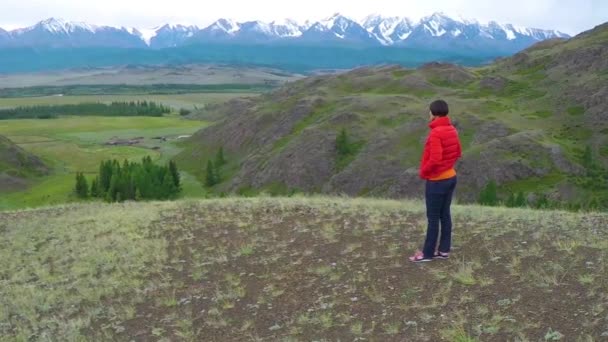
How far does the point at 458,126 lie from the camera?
92.4 metres

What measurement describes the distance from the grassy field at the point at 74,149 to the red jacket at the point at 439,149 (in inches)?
3342

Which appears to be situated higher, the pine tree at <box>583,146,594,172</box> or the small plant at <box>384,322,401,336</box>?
the small plant at <box>384,322,401,336</box>

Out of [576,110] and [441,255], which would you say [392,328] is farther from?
[576,110]

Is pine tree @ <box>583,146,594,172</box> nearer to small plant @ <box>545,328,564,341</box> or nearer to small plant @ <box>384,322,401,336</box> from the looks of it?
small plant @ <box>545,328,564,341</box>

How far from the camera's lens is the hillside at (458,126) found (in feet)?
259

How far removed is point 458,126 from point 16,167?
286ft

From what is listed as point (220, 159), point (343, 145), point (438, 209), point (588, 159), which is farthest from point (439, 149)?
point (220, 159)

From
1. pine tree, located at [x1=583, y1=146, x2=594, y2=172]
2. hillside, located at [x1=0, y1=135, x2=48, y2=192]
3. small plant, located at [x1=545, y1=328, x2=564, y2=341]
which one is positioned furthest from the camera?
hillside, located at [x1=0, y1=135, x2=48, y2=192]

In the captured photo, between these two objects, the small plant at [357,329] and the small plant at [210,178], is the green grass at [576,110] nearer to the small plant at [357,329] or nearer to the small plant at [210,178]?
the small plant at [210,178]

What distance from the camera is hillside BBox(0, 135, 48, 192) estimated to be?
109 meters

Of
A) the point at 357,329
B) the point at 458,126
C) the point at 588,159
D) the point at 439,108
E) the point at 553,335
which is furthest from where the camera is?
the point at 458,126

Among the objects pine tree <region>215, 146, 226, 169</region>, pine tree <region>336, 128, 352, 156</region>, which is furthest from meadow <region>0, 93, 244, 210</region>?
pine tree <region>336, 128, 352, 156</region>

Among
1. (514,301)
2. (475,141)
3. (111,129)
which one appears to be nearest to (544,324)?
(514,301)

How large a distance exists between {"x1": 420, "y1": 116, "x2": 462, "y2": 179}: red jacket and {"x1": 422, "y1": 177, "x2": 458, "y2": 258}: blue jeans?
355 millimetres
